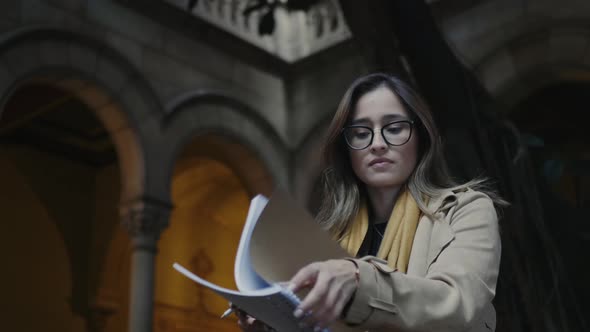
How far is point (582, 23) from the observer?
6.03 metres

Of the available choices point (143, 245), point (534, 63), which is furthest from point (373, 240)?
point (534, 63)

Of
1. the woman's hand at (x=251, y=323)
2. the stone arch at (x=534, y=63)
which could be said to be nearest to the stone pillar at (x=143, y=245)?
the stone arch at (x=534, y=63)

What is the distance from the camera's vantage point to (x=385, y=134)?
3.68 ft

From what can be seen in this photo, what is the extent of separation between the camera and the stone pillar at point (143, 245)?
5898 mm

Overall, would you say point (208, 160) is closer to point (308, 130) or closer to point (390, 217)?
point (308, 130)

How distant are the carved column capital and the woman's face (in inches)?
199

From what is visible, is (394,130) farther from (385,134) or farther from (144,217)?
(144,217)

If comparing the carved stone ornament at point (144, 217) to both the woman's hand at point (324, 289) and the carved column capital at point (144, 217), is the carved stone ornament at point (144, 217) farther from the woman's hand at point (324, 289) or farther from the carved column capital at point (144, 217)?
the woman's hand at point (324, 289)

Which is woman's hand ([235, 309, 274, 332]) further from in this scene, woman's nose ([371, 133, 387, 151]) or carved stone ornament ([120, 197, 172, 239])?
carved stone ornament ([120, 197, 172, 239])

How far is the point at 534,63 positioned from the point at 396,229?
224 inches

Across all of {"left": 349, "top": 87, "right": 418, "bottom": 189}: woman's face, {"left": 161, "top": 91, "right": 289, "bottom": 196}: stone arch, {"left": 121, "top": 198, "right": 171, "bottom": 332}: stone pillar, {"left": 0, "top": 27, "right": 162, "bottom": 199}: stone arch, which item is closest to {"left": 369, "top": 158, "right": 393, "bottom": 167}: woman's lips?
{"left": 349, "top": 87, "right": 418, "bottom": 189}: woman's face

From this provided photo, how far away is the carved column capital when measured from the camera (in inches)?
237

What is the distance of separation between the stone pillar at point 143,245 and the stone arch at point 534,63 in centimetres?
295

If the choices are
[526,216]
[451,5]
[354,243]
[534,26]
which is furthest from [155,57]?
[354,243]
